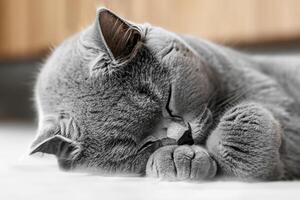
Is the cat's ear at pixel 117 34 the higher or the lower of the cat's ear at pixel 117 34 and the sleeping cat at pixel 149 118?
the higher

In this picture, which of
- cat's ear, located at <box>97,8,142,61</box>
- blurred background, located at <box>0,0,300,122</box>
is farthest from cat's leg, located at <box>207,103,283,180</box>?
blurred background, located at <box>0,0,300,122</box>

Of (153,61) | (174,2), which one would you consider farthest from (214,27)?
(153,61)

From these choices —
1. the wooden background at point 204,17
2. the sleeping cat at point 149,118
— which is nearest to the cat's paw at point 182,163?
the sleeping cat at point 149,118

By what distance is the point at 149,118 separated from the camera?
44.3 inches

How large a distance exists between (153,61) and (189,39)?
25 centimetres

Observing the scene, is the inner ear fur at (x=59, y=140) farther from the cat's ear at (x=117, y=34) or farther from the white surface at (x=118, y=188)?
the cat's ear at (x=117, y=34)

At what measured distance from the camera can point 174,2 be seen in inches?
101

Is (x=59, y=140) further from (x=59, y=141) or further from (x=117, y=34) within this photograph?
(x=117, y=34)

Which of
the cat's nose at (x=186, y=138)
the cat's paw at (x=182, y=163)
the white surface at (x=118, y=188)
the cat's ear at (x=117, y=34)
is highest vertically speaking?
the cat's ear at (x=117, y=34)

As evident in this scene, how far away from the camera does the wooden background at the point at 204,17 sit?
237 centimetres

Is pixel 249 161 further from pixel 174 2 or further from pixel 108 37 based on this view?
pixel 174 2

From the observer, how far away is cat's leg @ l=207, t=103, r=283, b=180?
113cm

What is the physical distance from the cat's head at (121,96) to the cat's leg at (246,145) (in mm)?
74

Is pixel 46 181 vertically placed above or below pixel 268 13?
below
